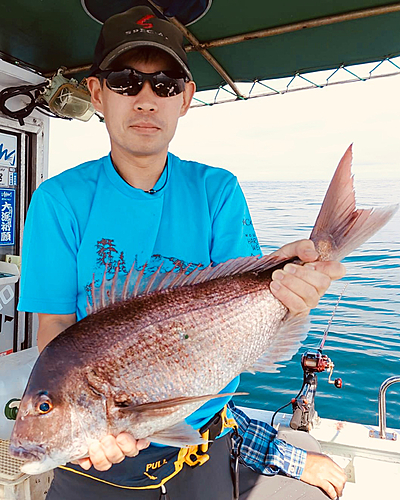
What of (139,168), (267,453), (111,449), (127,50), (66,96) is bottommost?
(267,453)

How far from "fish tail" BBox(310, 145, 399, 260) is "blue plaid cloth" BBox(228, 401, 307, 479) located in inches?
66.7

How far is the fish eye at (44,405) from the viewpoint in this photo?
1.28 m

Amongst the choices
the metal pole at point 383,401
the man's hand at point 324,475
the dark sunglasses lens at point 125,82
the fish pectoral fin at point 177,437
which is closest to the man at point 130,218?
the dark sunglasses lens at point 125,82

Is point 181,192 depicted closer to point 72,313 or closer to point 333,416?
point 72,313

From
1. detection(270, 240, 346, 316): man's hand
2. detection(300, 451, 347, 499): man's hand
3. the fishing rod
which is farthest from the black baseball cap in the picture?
the fishing rod

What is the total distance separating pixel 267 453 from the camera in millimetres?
2994

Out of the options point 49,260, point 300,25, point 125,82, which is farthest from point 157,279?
point 300,25

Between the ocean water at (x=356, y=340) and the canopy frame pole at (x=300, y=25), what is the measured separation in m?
1.32

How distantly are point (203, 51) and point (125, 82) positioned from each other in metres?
2.41

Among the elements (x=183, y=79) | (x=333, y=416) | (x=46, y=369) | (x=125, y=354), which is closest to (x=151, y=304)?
(x=125, y=354)

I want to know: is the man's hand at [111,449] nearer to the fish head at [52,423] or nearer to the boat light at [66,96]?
the fish head at [52,423]

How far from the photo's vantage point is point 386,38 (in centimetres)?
370

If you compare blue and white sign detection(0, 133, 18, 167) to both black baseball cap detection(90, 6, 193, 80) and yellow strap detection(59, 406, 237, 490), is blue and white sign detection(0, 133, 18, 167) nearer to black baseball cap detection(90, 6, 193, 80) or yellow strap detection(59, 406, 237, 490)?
black baseball cap detection(90, 6, 193, 80)

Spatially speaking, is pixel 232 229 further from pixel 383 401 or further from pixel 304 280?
pixel 383 401
